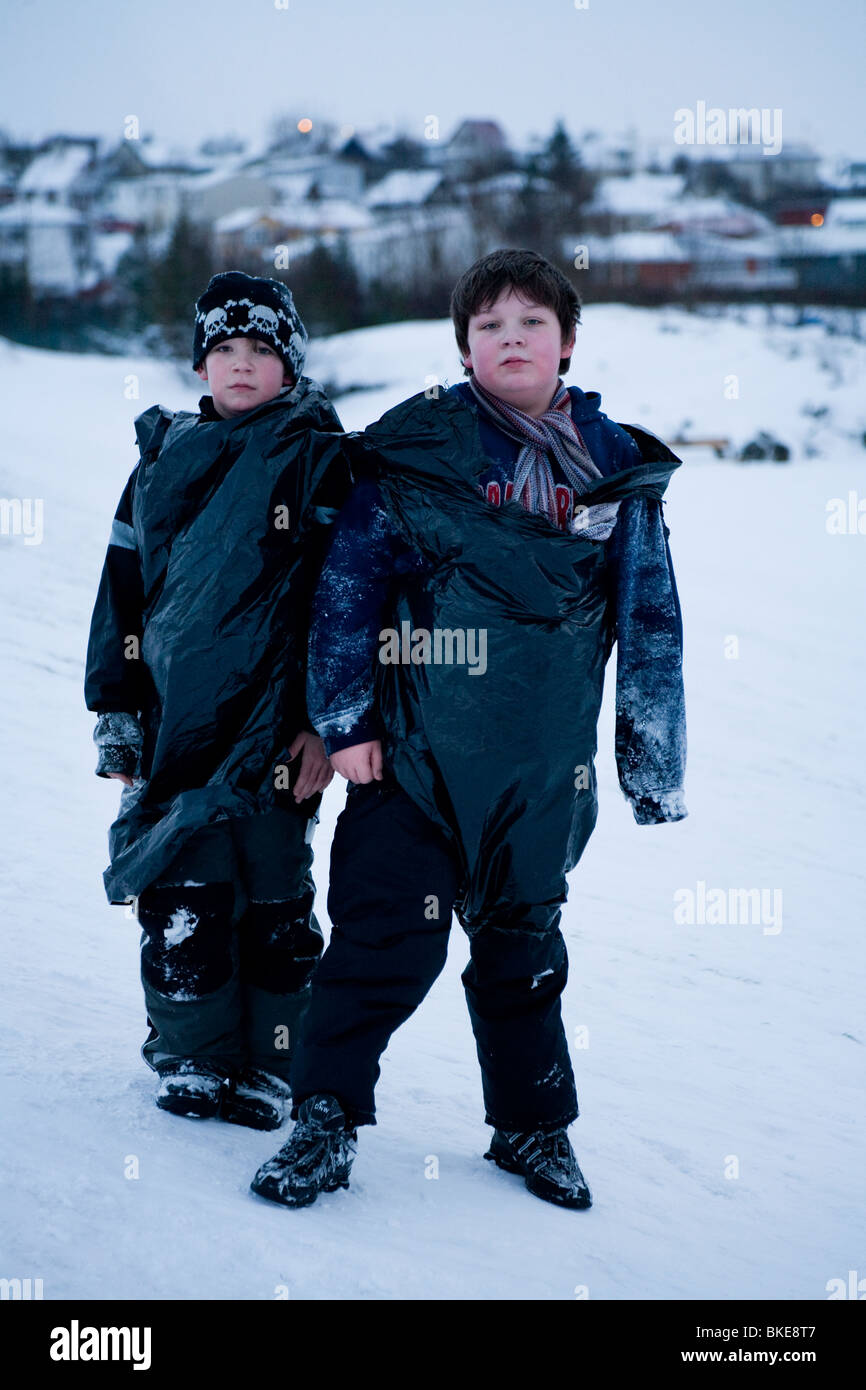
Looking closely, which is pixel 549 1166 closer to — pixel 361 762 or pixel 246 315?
pixel 361 762

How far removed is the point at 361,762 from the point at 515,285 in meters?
0.86

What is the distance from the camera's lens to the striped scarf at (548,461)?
80.3 inches

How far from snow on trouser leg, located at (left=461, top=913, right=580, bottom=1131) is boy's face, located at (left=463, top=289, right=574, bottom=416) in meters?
0.91

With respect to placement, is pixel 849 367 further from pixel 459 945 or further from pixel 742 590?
pixel 459 945

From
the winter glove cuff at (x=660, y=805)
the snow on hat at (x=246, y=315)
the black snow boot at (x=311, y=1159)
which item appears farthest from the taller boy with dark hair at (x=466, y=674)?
the snow on hat at (x=246, y=315)

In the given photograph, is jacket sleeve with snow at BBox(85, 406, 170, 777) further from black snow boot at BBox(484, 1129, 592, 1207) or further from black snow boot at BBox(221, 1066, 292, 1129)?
black snow boot at BBox(484, 1129, 592, 1207)

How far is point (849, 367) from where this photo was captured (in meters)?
17.8

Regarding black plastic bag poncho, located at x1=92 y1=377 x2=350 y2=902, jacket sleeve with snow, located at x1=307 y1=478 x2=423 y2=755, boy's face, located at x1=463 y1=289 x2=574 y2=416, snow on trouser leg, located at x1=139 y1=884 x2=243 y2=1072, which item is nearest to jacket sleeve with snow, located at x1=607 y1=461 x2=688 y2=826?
boy's face, located at x1=463 y1=289 x2=574 y2=416

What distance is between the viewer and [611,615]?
7.08 feet

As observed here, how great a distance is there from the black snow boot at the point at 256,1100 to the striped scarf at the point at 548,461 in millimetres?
1139

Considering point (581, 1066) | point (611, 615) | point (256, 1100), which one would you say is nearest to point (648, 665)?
point (611, 615)

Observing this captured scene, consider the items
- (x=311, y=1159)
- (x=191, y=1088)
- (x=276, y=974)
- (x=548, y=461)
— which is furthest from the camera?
(x=276, y=974)

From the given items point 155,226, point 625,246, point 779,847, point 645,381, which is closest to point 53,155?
point 155,226

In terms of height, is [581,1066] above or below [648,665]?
below
